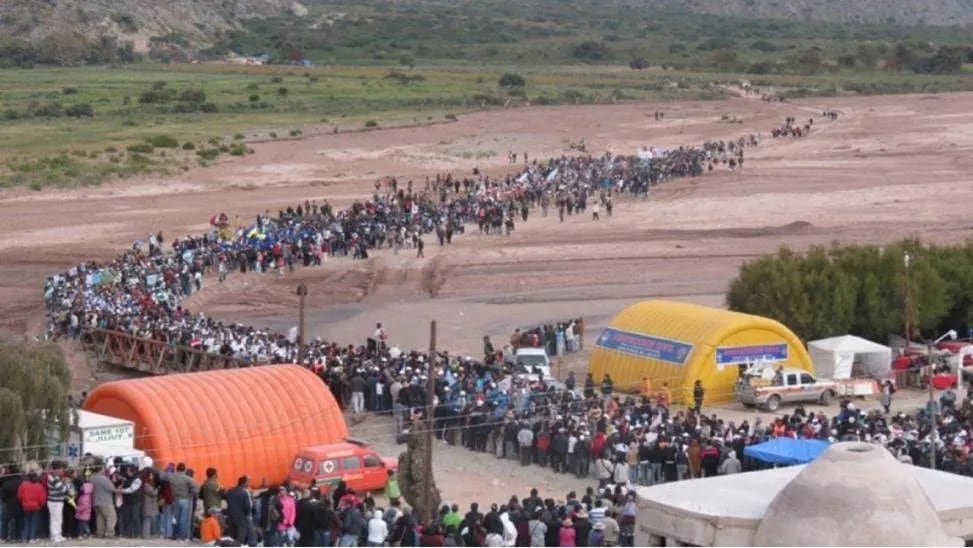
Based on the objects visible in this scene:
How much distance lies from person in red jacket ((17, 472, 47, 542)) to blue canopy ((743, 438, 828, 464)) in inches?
398

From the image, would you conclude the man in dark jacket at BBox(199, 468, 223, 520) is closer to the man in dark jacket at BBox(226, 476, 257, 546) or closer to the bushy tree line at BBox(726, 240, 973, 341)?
the man in dark jacket at BBox(226, 476, 257, 546)

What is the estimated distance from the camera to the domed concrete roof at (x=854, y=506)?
16531mm

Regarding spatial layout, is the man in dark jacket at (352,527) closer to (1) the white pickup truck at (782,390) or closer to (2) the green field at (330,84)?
(1) the white pickup truck at (782,390)

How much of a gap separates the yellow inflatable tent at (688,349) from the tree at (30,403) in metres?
11.8

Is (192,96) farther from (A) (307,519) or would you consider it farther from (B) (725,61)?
(A) (307,519)

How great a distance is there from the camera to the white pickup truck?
34281mm

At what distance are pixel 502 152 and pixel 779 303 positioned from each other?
50179 millimetres

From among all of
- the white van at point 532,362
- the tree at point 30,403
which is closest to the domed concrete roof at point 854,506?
the tree at point 30,403

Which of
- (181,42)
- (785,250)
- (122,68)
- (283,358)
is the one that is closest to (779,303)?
(785,250)

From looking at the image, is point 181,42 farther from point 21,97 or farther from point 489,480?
point 489,480

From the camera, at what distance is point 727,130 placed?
9981cm

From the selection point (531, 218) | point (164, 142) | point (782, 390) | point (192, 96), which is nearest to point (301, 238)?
point (531, 218)

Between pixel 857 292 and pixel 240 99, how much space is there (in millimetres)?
→ 82270

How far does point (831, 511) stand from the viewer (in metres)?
16.6
